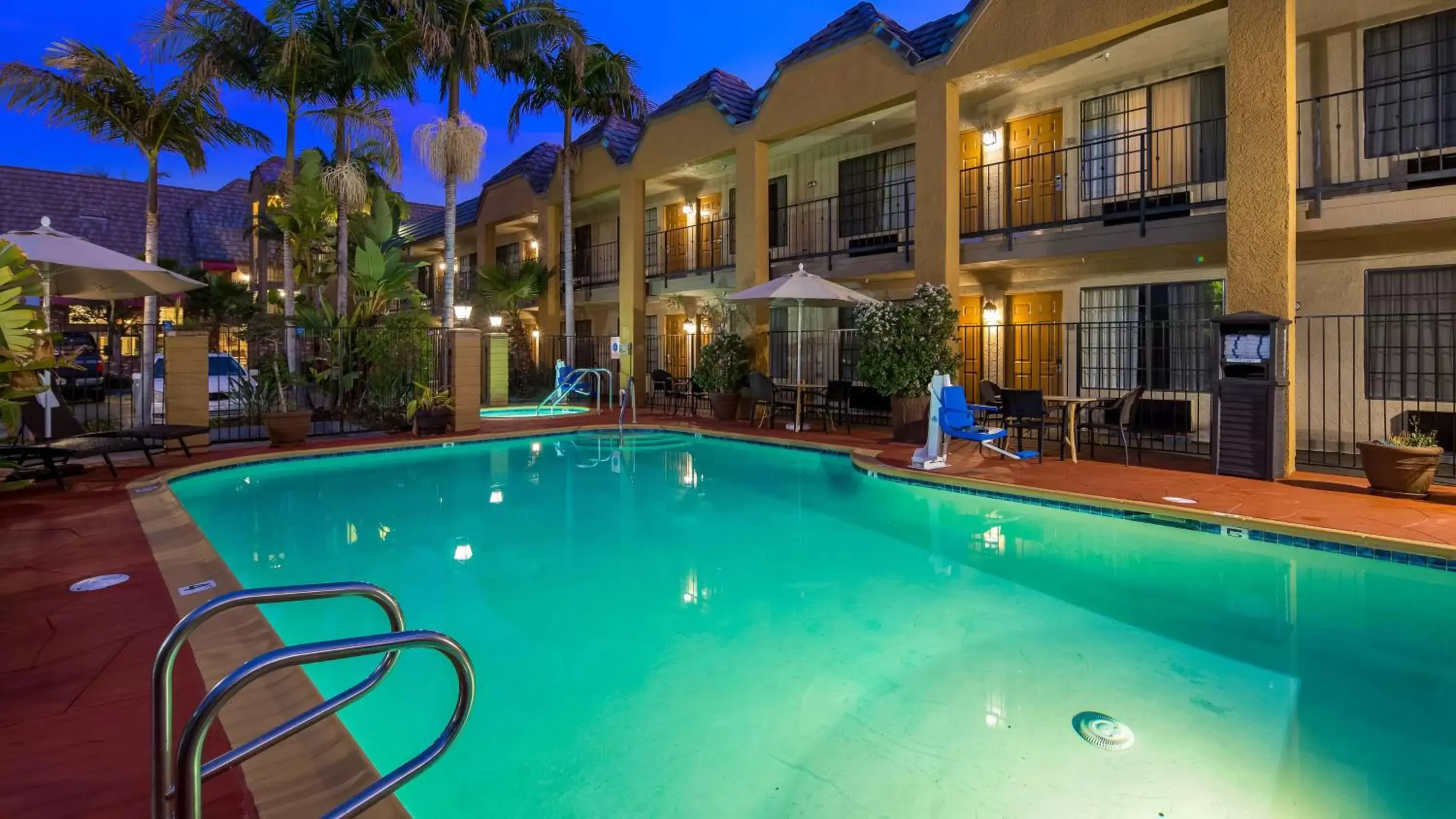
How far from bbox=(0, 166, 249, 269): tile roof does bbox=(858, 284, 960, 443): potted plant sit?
89.2 feet

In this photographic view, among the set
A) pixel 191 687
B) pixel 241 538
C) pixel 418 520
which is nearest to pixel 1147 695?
pixel 191 687

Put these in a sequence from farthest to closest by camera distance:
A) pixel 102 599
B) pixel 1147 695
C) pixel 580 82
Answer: pixel 580 82 → pixel 102 599 → pixel 1147 695

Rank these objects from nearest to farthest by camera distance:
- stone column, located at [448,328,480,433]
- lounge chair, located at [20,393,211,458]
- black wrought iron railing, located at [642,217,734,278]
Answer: lounge chair, located at [20,393,211,458] < stone column, located at [448,328,480,433] < black wrought iron railing, located at [642,217,734,278]

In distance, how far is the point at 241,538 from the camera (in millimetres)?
6602

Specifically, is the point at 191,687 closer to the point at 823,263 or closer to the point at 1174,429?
the point at 1174,429

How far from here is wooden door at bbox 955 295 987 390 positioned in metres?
14.5

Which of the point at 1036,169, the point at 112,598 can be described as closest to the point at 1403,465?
the point at 1036,169

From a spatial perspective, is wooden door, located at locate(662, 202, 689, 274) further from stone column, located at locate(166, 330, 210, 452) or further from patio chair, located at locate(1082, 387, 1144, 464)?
patio chair, located at locate(1082, 387, 1144, 464)

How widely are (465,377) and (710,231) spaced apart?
8680mm

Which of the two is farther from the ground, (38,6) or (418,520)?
(38,6)

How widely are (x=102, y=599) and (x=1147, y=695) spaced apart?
226 inches

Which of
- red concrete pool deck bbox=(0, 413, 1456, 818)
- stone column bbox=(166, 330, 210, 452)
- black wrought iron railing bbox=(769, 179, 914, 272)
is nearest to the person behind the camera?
red concrete pool deck bbox=(0, 413, 1456, 818)

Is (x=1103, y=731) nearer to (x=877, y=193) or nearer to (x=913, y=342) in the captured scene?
(x=913, y=342)

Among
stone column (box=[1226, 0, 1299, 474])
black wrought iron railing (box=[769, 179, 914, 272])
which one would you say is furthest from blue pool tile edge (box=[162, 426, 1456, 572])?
black wrought iron railing (box=[769, 179, 914, 272])
